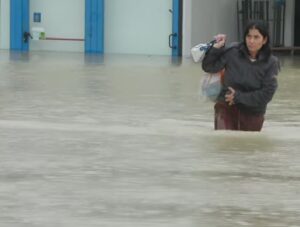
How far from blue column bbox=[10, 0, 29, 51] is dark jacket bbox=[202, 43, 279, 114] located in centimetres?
1640

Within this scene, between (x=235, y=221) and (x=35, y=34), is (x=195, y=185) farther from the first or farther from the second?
(x=35, y=34)

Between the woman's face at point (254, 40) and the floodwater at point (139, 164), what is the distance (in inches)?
29.0

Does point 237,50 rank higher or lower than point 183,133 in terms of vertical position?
higher

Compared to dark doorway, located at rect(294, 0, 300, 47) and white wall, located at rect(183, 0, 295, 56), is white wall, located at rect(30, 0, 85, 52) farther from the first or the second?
dark doorway, located at rect(294, 0, 300, 47)

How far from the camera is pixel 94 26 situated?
73.6 ft

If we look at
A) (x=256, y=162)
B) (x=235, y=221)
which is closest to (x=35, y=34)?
(x=256, y=162)

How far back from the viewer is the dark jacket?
22.9ft

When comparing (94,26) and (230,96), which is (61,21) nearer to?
(94,26)

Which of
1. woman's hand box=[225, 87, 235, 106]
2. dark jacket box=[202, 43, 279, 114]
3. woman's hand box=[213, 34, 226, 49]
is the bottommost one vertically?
woman's hand box=[225, 87, 235, 106]

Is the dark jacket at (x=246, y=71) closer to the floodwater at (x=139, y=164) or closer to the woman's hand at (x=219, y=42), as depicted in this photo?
the woman's hand at (x=219, y=42)

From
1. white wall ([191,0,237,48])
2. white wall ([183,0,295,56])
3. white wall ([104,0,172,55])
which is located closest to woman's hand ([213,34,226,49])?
white wall ([183,0,295,56])

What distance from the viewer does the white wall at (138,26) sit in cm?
2241

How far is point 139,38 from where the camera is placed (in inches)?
889

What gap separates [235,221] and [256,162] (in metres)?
1.59
